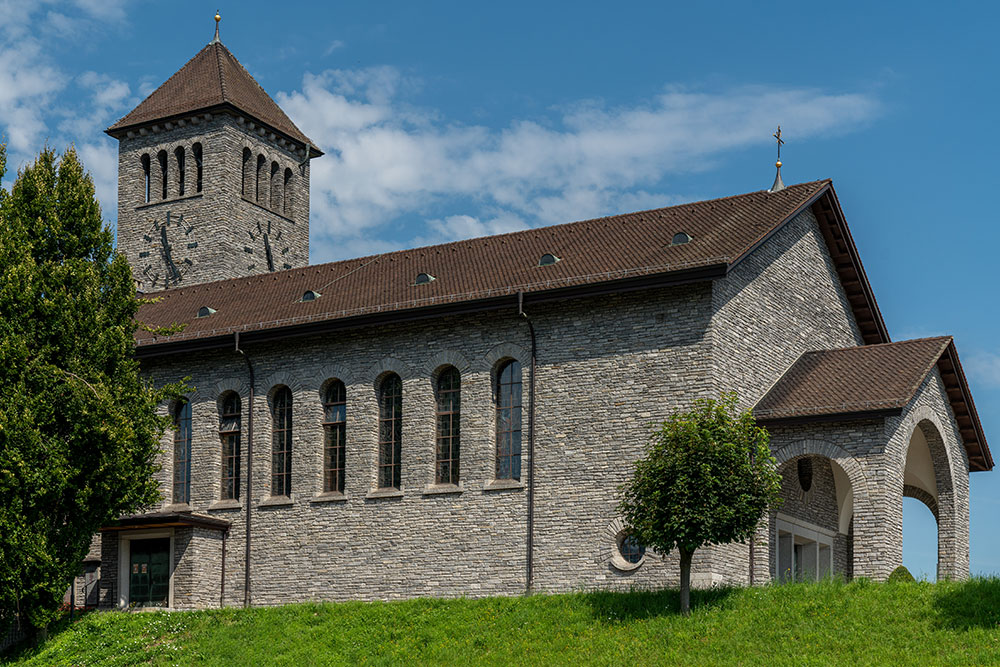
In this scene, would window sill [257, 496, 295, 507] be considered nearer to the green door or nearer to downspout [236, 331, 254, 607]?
downspout [236, 331, 254, 607]

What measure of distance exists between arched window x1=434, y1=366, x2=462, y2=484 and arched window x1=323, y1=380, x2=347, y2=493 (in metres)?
2.83

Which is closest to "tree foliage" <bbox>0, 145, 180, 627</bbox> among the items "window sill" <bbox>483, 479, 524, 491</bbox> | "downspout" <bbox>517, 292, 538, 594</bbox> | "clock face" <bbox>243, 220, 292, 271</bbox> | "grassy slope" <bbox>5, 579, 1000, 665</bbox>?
"grassy slope" <bbox>5, 579, 1000, 665</bbox>

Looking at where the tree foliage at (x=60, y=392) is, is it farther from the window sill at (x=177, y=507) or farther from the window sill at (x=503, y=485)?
the window sill at (x=503, y=485)

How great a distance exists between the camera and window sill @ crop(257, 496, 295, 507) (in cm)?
3622

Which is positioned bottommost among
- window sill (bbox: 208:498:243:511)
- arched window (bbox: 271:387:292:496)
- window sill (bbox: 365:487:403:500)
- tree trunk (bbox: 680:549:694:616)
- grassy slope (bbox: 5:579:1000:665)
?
grassy slope (bbox: 5:579:1000:665)

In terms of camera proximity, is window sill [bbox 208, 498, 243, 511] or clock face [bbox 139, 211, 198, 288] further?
clock face [bbox 139, 211, 198, 288]

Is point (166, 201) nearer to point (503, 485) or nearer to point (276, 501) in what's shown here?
point (276, 501)

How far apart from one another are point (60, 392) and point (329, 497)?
721cm

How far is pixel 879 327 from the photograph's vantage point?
3931cm

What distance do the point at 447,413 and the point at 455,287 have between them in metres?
3.31

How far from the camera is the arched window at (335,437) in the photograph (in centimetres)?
3619

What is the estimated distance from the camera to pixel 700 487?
90.2 feet

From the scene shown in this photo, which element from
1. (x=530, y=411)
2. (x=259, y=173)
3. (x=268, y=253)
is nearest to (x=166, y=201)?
(x=259, y=173)

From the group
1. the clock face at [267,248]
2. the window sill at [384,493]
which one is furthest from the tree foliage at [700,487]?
the clock face at [267,248]
